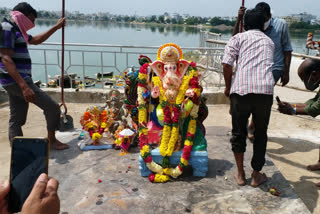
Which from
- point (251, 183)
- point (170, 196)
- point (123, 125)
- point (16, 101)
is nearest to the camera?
point (170, 196)

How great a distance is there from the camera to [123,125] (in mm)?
4480

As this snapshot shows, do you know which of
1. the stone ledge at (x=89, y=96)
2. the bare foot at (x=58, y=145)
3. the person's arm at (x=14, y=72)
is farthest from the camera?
the stone ledge at (x=89, y=96)

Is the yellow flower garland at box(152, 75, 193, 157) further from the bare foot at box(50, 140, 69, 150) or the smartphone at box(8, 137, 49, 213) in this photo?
the smartphone at box(8, 137, 49, 213)

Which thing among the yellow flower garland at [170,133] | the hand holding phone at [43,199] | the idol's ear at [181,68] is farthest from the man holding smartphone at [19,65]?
the hand holding phone at [43,199]

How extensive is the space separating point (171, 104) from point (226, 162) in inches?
44.7

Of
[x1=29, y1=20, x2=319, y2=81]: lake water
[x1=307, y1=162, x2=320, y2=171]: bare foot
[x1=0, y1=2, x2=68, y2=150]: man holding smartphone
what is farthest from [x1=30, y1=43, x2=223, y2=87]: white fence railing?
[x1=307, y1=162, x2=320, y2=171]: bare foot

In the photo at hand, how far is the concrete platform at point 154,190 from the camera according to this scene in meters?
3.00

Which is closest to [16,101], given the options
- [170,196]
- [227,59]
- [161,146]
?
[161,146]

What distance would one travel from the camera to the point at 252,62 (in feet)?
10.0

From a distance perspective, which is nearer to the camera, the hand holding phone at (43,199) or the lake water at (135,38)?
the hand holding phone at (43,199)

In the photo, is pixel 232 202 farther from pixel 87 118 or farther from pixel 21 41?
pixel 21 41

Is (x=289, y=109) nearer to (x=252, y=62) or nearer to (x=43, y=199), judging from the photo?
(x=252, y=62)

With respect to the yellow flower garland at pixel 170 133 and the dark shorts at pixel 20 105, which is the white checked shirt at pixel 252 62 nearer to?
the yellow flower garland at pixel 170 133

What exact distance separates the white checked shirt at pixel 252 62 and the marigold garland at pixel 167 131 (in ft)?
2.29
